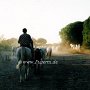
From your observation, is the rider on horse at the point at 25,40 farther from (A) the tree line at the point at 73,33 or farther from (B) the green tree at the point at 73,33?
(B) the green tree at the point at 73,33

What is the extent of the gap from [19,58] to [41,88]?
387cm

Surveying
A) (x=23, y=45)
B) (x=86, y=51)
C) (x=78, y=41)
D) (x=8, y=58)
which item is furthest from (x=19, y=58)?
(x=78, y=41)

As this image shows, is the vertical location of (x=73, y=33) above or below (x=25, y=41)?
above

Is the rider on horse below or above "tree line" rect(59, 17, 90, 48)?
below

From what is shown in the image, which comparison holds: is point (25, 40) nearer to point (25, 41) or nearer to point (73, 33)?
point (25, 41)

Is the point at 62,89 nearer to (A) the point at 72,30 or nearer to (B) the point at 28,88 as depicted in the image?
(B) the point at 28,88

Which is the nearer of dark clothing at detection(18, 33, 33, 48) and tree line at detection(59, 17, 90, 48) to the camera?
dark clothing at detection(18, 33, 33, 48)

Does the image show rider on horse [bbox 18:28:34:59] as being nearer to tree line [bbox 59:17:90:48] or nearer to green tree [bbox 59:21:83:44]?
tree line [bbox 59:17:90:48]

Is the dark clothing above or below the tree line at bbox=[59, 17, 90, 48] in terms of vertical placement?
below

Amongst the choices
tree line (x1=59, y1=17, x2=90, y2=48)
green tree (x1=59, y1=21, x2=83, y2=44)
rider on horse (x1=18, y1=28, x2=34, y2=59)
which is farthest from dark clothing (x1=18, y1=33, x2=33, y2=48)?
green tree (x1=59, y1=21, x2=83, y2=44)

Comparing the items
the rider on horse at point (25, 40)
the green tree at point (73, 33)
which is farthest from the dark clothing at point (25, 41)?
the green tree at point (73, 33)

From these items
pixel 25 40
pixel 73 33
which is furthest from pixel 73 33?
pixel 25 40

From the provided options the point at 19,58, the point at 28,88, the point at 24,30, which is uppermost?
the point at 24,30

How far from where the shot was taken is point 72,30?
90.2 meters
